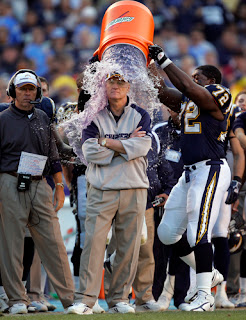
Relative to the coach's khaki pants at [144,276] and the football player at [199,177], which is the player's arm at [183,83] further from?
the coach's khaki pants at [144,276]

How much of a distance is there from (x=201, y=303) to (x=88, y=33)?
28.3ft

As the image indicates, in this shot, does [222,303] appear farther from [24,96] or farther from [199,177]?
[24,96]

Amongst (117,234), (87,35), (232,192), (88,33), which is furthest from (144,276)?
(88,33)

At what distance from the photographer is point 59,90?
10695 millimetres

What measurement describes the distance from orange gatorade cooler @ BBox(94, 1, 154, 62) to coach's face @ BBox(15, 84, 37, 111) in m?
0.65

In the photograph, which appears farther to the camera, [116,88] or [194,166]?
[194,166]

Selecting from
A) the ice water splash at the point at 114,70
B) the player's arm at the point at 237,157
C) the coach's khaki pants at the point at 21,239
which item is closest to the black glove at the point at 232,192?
the player's arm at the point at 237,157

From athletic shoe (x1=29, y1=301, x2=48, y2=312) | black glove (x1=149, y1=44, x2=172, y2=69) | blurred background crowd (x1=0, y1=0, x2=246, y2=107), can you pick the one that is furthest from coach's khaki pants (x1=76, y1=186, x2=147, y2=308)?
blurred background crowd (x1=0, y1=0, x2=246, y2=107)

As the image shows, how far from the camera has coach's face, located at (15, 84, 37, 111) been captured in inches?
239

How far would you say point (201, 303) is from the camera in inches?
222

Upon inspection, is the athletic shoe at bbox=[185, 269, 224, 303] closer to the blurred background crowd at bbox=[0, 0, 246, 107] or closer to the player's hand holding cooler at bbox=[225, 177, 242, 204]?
the player's hand holding cooler at bbox=[225, 177, 242, 204]

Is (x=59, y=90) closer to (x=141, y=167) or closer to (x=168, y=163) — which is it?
(x=168, y=163)

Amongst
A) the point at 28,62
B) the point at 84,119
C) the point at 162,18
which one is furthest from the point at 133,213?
the point at 162,18

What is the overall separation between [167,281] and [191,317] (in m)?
1.69
